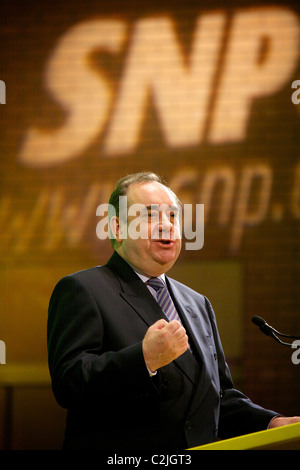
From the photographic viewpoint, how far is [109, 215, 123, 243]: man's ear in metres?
1.84

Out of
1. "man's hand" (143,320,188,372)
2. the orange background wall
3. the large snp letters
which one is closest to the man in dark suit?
"man's hand" (143,320,188,372)

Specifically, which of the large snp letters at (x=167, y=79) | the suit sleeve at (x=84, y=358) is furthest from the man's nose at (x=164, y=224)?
the large snp letters at (x=167, y=79)

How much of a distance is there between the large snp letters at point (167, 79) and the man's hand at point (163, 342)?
233 cm

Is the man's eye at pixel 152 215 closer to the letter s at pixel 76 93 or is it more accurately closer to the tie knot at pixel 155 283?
the tie knot at pixel 155 283

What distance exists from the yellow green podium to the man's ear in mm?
957

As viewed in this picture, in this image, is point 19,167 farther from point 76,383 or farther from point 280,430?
point 280,430

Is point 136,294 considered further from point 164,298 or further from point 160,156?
point 160,156

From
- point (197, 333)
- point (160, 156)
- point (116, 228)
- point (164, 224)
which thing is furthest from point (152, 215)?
point (160, 156)

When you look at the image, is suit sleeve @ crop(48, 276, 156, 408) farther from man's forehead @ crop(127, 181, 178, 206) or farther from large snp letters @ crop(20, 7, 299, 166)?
large snp letters @ crop(20, 7, 299, 166)

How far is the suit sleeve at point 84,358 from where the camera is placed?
4.44ft

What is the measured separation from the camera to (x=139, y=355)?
1330mm

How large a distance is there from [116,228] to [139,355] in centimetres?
64

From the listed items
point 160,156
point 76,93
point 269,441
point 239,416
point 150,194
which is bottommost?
point 239,416

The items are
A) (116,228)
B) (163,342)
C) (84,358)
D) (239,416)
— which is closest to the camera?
(163,342)
